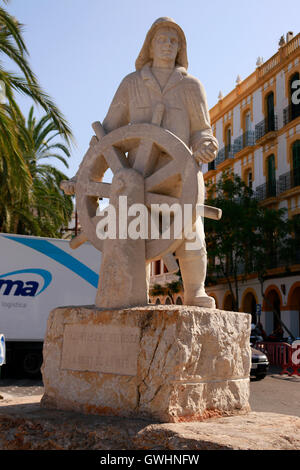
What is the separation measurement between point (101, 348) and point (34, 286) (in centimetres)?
720

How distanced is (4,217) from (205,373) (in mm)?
11721

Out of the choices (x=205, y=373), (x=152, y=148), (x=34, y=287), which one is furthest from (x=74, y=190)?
(x=34, y=287)

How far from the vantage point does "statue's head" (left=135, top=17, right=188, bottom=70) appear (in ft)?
16.2

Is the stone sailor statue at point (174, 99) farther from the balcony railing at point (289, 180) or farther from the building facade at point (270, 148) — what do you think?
the balcony railing at point (289, 180)

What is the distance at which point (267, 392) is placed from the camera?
1081 centimetres

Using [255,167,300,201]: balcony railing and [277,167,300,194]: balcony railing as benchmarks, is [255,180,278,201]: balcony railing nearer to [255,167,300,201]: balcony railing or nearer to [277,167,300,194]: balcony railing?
[255,167,300,201]: balcony railing

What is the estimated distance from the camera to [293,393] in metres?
10.8

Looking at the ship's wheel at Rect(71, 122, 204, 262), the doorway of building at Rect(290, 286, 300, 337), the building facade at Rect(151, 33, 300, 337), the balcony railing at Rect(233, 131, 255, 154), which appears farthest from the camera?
the balcony railing at Rect(233, 131, 255, 154)

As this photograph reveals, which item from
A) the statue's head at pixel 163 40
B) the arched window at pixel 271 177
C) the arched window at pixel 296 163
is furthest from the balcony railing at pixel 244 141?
the statue's head at pixel 163 40

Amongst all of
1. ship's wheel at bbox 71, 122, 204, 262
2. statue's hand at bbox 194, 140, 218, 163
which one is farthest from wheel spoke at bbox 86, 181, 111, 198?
statue's hand at bbox 194, 140, 218, 163

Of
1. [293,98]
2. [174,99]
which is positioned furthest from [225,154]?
[174,99]

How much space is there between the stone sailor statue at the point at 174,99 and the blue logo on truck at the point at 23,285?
621cm

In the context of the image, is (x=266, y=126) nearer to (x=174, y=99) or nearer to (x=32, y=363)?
(x=32, y=363)
